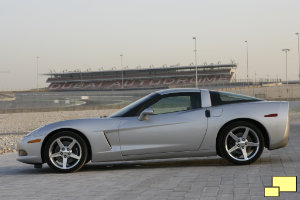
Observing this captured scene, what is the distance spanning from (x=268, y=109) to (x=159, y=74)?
440 feet

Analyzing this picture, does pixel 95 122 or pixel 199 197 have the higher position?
pixel 95 122

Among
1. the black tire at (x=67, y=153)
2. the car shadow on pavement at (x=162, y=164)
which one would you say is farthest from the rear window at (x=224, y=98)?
the black tire at (x=67, y=153)

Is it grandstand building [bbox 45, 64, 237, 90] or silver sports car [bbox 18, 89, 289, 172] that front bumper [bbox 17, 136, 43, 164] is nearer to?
silver sports car [bbox 18, 89, 289, 172]

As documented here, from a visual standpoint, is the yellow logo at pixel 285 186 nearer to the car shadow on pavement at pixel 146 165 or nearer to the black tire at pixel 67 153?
the car shadow on pavement at pixel 146 165

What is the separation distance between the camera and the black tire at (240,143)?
8312 mm

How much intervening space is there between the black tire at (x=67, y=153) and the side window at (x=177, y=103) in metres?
1.30

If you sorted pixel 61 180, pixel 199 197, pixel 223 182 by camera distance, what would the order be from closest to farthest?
1. pixel 199 197
2. pixel 223 182
3. pixel 61 180

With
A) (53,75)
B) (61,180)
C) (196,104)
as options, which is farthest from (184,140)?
(53,75)

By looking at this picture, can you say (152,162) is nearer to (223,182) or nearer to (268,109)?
(268,109)

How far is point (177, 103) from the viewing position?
8656 mm

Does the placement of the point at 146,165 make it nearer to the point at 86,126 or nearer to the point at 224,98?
the point at 86,126

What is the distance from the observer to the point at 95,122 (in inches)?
334

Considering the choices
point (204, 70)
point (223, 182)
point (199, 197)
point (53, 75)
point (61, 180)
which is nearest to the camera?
point (199, 197)

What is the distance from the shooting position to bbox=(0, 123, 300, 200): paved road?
19.7ft
